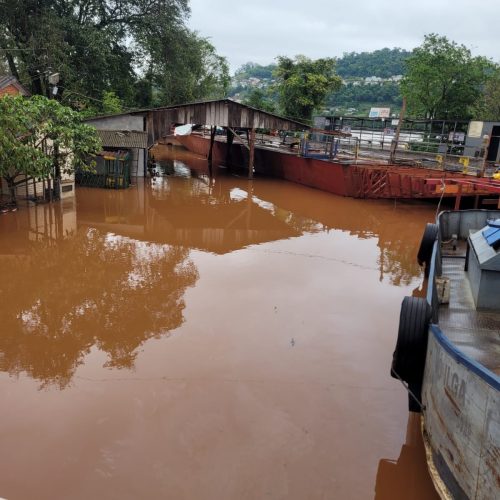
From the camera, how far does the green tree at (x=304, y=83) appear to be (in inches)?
1388

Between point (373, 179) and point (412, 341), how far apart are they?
15885 mm

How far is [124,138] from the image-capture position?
73.3ft

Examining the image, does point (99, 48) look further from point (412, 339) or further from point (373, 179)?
point (412, 339)

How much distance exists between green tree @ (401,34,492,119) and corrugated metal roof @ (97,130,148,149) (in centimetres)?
2208

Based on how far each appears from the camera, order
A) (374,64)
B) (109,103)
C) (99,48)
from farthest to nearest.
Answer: (374,64)
(109,103)
(99,48)

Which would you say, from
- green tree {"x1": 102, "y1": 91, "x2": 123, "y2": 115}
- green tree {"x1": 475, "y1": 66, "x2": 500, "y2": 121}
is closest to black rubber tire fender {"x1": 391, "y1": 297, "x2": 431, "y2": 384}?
green tree {"x1": 102, "y1": 91, "x2": 123, "y2": 115}

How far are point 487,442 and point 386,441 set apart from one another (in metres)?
1.97

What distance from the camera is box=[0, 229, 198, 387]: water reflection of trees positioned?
23.2ft

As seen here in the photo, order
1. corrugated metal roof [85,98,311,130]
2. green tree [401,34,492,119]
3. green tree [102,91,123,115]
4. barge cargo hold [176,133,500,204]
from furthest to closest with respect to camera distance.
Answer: green tree [401,34,492,119] → green tree [102,91,123,115] → corrugated metal roof [85,98,311,130] → barge cargo hold [176,133,500,204]

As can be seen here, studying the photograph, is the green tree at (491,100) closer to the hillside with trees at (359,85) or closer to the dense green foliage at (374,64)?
the hillside with trees at (359,85)

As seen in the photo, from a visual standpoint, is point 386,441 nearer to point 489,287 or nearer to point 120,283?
point 489,287

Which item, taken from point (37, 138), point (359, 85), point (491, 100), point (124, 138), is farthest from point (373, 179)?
point (359, 85)

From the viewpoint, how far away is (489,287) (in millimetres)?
5852

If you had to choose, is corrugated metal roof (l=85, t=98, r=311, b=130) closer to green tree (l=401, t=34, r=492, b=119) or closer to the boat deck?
green tree (l=401, t=34, r=492, b=119)
